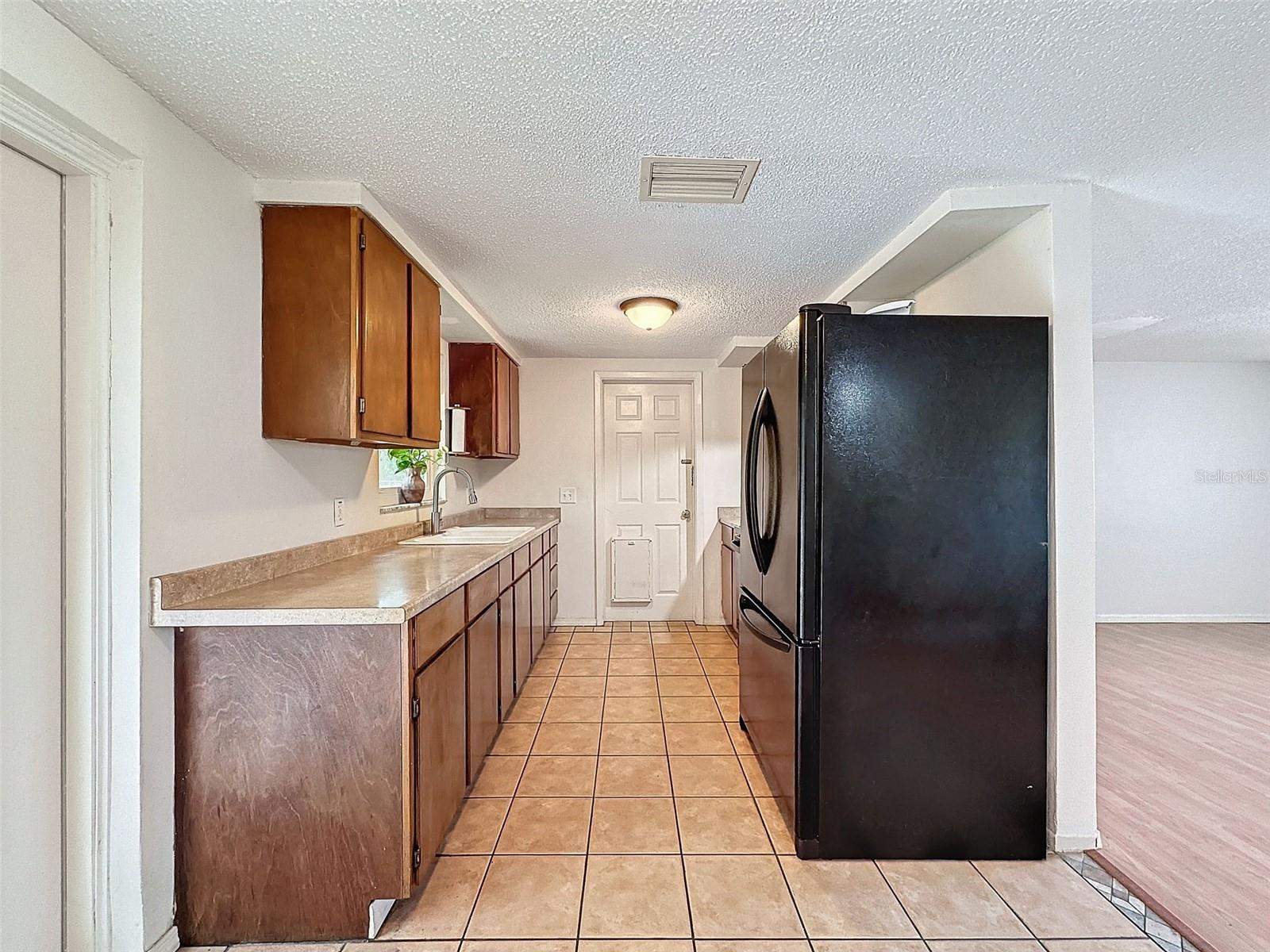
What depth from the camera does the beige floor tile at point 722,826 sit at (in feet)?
7.06

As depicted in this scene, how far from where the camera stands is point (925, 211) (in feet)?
A: 7.72

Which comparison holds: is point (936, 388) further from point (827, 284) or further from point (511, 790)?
point (511, 790)

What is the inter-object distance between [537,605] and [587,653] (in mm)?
618

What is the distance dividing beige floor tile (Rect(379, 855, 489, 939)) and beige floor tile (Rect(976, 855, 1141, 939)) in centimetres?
150

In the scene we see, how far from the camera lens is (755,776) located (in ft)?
8.75

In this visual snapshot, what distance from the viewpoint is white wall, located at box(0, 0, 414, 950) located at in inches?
58.3

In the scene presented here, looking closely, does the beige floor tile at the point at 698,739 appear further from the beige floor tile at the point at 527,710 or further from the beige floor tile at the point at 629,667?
the beige floor tile at the point at 629,667

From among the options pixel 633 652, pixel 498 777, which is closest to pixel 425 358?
pixel 498 777

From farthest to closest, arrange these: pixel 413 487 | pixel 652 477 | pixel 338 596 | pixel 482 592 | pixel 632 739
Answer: pixel 652 477 < pixel 413 487 < pixel 632 739 < pixel 482 592 < pixel 338 596

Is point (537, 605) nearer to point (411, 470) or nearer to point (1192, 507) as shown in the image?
point (411, 470)

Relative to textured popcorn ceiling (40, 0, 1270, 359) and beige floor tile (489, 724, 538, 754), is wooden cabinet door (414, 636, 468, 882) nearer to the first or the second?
beige floor tile (489, 724, 538, 754)

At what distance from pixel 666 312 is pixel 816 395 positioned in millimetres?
1688

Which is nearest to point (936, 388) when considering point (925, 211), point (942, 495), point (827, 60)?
point (942, 495)

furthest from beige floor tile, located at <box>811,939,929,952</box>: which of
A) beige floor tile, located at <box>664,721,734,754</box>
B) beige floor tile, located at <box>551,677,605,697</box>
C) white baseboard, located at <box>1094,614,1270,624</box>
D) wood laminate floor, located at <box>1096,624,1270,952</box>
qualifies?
white baseboard, located at <box>1094,614,1270,624</box>
